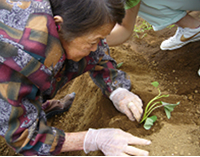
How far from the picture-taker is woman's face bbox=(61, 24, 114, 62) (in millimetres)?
988

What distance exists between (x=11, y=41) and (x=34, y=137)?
59cm

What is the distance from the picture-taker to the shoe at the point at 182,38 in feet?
6.05

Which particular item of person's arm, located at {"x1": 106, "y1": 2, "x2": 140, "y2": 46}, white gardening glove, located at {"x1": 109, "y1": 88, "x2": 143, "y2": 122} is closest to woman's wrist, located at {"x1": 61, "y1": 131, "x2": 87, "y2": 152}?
white gardening glove, located at {"x1": 109, "y1": 88, "x2": 143, "y2": 122}

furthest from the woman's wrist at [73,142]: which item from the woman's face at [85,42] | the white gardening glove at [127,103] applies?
the woman's face at [85,42]

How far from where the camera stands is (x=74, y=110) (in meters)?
1.93

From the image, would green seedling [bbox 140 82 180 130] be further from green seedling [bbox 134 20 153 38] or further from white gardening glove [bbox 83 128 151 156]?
green seedling [bbox 134 20 153 38]

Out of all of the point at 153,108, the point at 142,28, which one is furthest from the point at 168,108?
the point at 142,28

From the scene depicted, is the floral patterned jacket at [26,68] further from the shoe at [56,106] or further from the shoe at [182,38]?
the shoe at [182,38]

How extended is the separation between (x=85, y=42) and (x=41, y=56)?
0.93 feet

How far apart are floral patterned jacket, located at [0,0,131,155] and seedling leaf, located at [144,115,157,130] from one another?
634 mm

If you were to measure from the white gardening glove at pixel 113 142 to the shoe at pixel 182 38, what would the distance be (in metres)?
1.35

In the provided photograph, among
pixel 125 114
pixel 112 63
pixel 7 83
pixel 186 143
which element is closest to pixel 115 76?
pixel 112 63

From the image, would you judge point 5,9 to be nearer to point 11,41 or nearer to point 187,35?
point 11,41

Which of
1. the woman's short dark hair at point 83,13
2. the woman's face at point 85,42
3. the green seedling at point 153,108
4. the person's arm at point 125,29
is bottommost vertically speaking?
the green seedling at point 153,108
